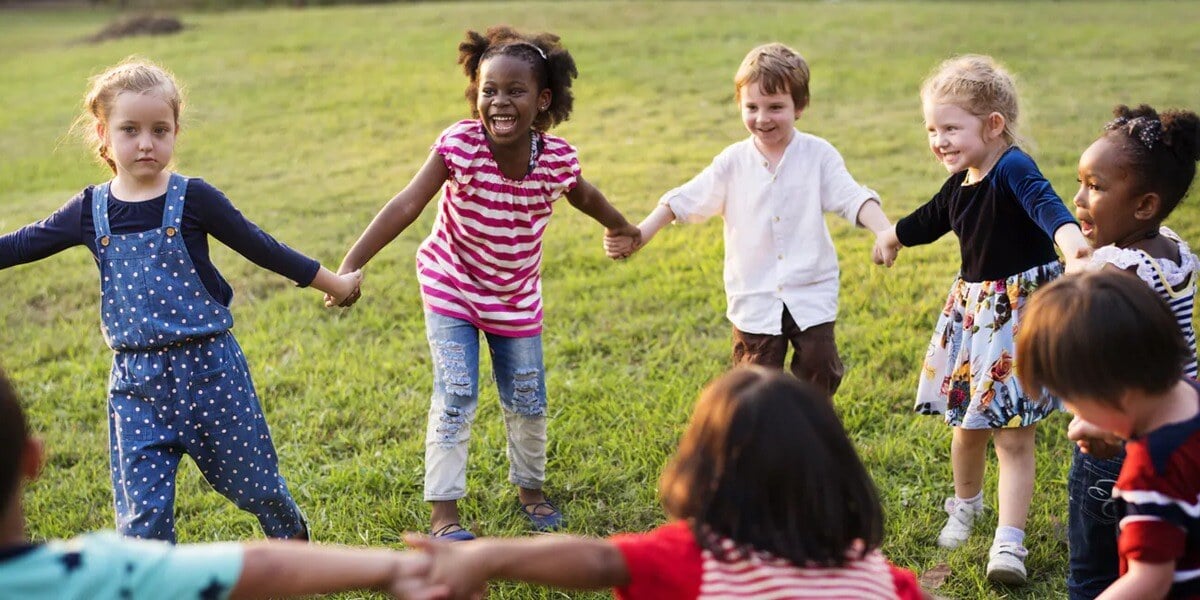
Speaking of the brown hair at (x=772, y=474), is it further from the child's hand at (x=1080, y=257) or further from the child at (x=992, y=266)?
the child at (x=992, y=266)

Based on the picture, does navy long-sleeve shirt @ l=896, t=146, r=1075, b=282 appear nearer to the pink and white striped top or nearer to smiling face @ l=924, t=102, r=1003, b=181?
smiling face @ l=924, t=102, r=1003, b=181

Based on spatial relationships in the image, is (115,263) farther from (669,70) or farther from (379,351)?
(669,70)

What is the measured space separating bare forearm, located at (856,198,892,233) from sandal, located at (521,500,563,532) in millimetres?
1539

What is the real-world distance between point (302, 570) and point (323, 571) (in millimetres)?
38

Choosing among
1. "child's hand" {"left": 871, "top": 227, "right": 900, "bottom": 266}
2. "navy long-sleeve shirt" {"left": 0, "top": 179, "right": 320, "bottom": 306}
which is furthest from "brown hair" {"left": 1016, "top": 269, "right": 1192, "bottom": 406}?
"navy long-sleeve shirt" {"left": 0, "top": 179, "right": 320, "bottom": 306}

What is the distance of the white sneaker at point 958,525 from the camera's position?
13.1 feet

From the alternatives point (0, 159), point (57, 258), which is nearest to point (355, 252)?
point (57, 258)

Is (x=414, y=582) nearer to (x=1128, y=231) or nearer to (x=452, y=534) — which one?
(x=452, y=534)

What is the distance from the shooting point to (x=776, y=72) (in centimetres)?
403

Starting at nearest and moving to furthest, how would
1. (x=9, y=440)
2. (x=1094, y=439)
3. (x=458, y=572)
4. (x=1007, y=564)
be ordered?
1. (x=9, y=440)
2. (x=458, y=572)
3. (x=1094, y=439)
4. (x=1007, y=564)

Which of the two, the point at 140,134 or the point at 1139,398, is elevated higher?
the point at 140,134

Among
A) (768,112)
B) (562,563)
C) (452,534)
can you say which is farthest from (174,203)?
(768,112)

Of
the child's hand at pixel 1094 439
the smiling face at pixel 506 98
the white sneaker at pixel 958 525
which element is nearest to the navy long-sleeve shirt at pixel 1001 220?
the white sneaker at pixel 958 525

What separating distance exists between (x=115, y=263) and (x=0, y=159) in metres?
9.93
